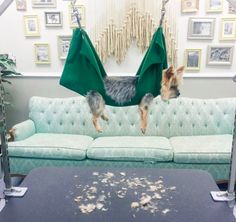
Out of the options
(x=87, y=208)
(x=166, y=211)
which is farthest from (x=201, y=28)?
(x=87, y=208)

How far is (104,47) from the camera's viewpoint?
2.84 meters

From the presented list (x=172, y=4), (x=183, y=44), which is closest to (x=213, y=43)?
(x=183, y=44)

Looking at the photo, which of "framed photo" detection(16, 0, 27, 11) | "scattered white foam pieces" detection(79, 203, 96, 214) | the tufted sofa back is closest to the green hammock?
"scattered white foam pieces" detection(79, 203, 96, 214)

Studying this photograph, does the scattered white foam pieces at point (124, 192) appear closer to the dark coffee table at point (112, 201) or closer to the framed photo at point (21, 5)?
the dark coffee table at point (112, 201)

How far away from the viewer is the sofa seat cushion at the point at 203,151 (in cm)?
223

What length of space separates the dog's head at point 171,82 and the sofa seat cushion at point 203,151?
0.98 metres

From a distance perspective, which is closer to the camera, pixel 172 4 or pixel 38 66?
pixel 172 4

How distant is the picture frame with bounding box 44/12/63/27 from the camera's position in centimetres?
288

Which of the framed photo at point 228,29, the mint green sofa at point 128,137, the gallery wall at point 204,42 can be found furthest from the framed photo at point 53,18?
the framed photo at point 228,29

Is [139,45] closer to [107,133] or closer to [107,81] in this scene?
[107,133]

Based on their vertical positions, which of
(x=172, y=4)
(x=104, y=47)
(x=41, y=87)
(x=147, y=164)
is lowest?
(x=147, y=164)

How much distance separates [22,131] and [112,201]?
1.59 metres

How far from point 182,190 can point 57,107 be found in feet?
5.91

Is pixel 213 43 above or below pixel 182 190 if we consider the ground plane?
above
